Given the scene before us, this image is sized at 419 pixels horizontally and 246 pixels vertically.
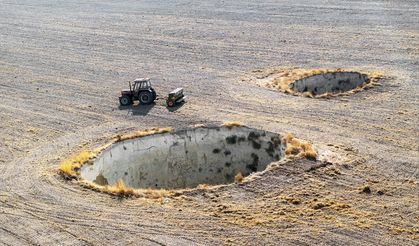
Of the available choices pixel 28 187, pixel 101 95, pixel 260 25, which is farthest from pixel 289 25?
pixel 28 187

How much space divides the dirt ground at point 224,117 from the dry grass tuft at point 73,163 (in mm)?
351

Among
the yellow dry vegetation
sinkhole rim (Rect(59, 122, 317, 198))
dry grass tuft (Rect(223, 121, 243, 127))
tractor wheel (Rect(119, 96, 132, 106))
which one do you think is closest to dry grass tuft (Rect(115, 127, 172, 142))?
sinkhole rim (Rect(59, 122, 317, 198))

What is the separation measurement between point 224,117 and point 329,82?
9.50 m

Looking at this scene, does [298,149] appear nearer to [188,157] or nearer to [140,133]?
[188,157]

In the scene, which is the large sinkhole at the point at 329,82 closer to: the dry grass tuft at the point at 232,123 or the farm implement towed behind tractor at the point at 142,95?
the farm implement towed behind tractor at the point at 142,95

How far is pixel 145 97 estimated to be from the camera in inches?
1236

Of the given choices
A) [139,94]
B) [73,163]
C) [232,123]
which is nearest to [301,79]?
[232,123]

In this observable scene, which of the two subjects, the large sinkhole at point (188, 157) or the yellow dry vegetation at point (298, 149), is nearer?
the yellow dry vegetation at point (298, 149)

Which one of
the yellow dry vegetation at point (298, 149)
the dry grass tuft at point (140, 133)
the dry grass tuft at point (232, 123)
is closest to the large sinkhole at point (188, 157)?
the dry grass tuft at point (140, 133)

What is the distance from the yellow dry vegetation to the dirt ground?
2.37ft

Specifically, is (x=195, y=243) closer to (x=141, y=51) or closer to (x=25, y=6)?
(x=141, y=51)

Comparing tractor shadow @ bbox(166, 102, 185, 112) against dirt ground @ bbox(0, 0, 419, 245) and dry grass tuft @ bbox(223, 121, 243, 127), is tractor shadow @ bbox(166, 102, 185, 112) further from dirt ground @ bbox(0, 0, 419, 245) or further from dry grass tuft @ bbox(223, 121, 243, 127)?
dry grass tuft @ bbox(223, 121, 243, 127)

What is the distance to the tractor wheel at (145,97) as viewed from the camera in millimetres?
31359

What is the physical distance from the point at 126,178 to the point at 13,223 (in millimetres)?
5969
